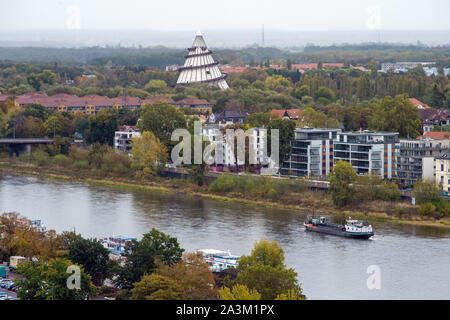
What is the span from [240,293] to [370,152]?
624 centimetres

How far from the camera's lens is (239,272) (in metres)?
6.61

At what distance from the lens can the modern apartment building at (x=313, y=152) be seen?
12.0 meters

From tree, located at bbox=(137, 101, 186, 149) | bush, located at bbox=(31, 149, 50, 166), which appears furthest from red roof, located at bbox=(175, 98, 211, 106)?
tree, located at bbox=(137, 101, 186, 149)

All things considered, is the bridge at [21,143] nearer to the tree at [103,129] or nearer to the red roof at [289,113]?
the tree at [103,129]

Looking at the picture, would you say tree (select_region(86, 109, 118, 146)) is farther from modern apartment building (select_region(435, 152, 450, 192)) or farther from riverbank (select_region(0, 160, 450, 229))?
modern apartment building (select_region(435, 152, 450, 192))

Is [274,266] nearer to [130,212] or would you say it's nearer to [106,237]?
[106,237]

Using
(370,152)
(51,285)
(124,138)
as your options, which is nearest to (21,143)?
(124,138)

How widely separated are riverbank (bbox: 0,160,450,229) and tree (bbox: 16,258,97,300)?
14.8 feet

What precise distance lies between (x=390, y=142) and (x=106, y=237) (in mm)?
4475

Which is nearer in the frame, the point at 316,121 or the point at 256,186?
the point at 256,186

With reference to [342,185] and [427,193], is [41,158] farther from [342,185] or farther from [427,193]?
[427,193]

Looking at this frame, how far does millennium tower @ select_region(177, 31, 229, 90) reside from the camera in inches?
892

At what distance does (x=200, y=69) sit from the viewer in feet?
75.1

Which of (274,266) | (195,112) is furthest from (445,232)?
(195,112)
